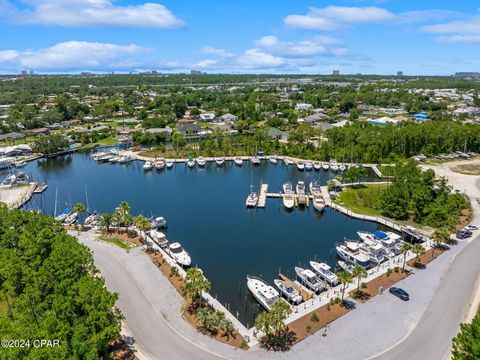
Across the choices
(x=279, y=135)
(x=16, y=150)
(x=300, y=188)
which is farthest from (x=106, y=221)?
(x=279, y=135)

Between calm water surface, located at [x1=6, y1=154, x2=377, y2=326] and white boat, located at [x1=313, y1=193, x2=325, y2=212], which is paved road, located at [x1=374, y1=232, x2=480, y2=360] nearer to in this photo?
calm water surface, located at [x1=6, y1=154, x2=377, y2=326]

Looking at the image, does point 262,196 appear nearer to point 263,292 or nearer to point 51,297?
point 263,292

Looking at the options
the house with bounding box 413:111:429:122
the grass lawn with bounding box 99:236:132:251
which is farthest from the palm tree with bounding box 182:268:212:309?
the house with bounding box 413:111:429:122

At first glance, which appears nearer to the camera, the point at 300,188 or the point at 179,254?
the point at 179,254

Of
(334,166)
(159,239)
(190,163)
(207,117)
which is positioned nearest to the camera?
(159,239)

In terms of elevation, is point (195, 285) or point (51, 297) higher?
point (51, 297)

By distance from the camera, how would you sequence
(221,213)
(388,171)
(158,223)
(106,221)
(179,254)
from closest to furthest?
(179,254) < (106,221) < (158,223) < (221,213) < (388,171)

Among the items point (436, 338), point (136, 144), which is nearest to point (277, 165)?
point (136, 144)
